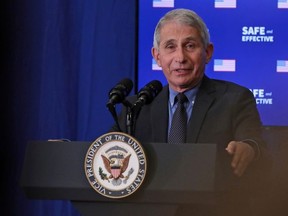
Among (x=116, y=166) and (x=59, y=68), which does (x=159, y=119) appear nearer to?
(x=116, y=166)

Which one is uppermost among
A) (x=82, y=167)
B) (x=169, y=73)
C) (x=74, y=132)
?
(x=169, y=73)

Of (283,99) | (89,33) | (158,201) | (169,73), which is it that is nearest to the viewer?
(158,201)

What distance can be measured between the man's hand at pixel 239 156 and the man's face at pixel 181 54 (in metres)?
0.53

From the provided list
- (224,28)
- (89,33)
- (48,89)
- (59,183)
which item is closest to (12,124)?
(48,89)

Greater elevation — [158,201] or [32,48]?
[32,48]

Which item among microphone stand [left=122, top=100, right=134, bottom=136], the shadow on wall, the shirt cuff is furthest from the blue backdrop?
microphone stand [left=122, top=100, right=134, bottom=136]

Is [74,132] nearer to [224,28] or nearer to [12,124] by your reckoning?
[12,124]

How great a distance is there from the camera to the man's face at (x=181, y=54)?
210cm

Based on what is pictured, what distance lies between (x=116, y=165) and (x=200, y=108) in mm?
646

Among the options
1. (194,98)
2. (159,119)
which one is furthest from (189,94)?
(159,119)

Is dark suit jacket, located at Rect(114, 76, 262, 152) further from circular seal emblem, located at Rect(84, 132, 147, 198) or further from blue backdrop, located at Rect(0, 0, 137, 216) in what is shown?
blue backdrop, located at Rect(0, 0, 137, 216)

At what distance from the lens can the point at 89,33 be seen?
3521 millimetres

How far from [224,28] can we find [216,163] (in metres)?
1.83

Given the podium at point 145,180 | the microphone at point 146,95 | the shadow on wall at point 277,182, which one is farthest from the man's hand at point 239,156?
the shadow on wall at point 277,182
